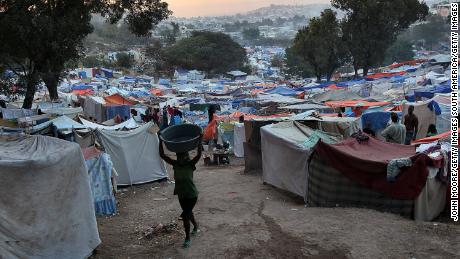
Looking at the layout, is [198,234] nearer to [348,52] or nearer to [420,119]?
[420,119]

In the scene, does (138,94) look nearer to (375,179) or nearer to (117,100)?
(117,100)

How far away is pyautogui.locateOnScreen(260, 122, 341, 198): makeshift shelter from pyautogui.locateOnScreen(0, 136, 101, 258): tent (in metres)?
4.47

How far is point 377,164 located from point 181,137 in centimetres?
330

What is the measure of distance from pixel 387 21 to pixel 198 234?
37.3 meters

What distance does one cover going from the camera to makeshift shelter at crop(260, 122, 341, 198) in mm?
9617

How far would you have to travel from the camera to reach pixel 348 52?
44562 mm

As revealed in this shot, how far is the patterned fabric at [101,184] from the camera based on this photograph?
30.4 ft

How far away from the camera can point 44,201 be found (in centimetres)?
580

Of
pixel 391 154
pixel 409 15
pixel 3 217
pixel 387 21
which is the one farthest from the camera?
pixel 409 15

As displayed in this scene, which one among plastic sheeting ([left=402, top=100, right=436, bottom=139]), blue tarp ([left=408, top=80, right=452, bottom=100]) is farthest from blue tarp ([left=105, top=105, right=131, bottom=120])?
plastic sheeting ([left=402, top=100, right=436, bottom=139])

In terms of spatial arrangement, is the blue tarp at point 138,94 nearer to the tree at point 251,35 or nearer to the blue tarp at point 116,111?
the blue tarp at point 116,111

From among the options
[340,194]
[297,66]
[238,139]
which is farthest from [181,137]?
[297,66]

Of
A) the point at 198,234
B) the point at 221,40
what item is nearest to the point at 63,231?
the point at 198,234

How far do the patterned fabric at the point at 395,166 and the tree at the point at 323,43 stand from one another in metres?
36.7
